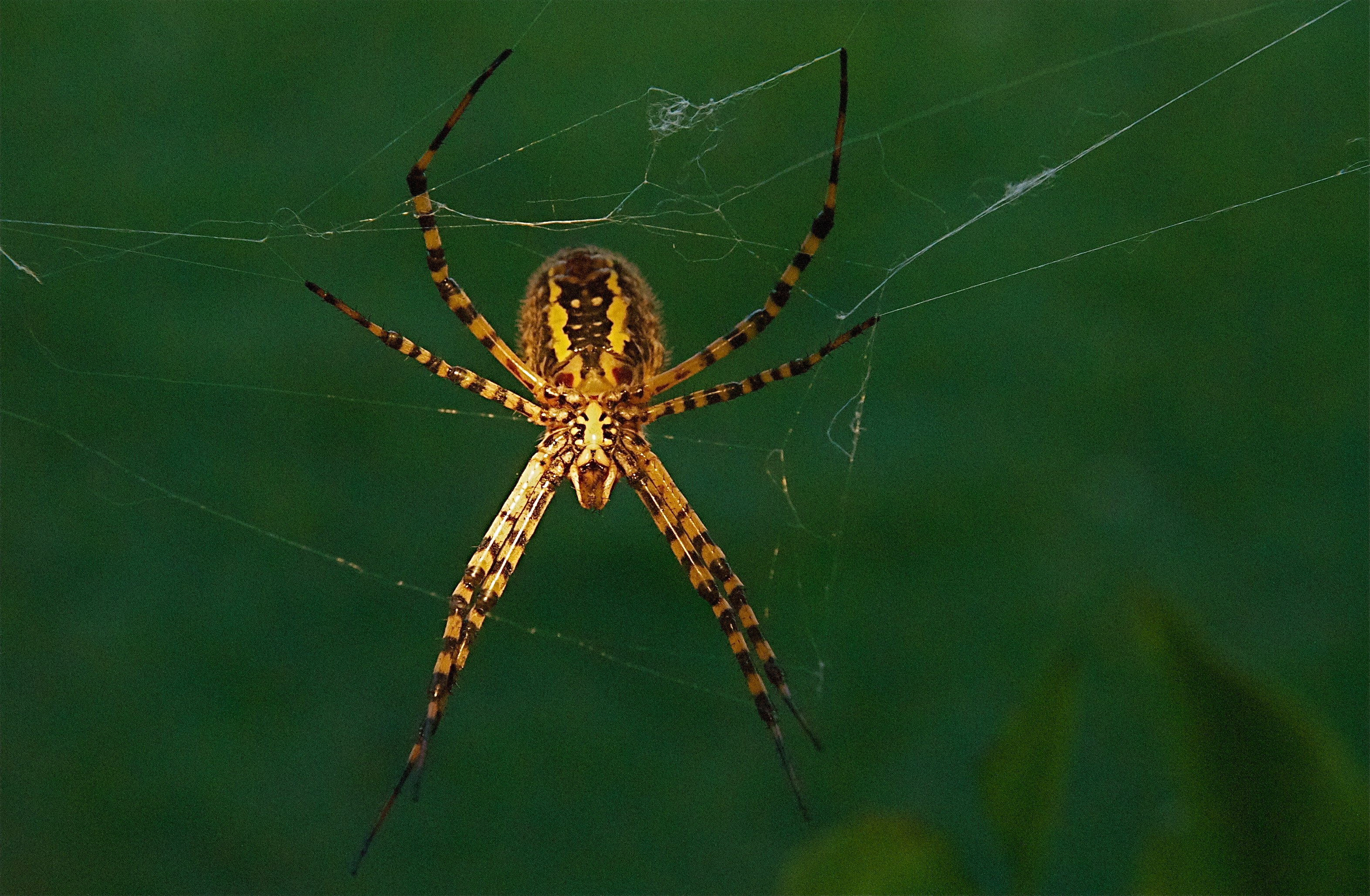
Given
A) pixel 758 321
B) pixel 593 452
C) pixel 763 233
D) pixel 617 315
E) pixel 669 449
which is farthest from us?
pixel 763 233

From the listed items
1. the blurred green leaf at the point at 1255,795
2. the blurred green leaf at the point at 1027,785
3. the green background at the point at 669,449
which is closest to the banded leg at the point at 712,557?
the blurred green leaf at the point at 1027,785

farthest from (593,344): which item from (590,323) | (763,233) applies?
(763,233)

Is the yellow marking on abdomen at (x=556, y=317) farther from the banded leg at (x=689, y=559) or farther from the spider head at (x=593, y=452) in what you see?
the banded leg at (x=689, y=559)

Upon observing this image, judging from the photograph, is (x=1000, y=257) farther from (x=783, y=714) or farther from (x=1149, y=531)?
(x=783, y=714)

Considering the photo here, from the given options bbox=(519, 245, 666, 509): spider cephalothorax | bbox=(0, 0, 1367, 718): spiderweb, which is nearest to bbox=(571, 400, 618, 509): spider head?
bbox=(519, 245, 666, 509): spider cephalothorax

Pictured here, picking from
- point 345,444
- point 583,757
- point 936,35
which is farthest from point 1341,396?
point 345,444

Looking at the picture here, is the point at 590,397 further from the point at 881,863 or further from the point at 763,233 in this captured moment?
the point at 763,233

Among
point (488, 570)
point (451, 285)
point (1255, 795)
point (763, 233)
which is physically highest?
point (763, 233)

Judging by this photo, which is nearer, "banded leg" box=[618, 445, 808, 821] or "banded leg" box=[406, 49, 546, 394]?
"banded leg" box=[406, 49, 546, 394]

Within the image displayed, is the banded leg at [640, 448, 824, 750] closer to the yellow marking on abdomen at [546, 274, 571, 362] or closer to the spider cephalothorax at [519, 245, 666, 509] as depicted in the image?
the spider cephalothorax at [519, 245, 666, 509]
